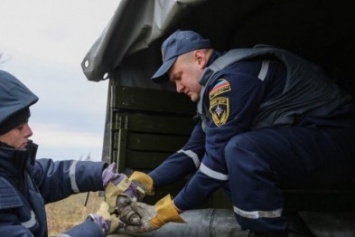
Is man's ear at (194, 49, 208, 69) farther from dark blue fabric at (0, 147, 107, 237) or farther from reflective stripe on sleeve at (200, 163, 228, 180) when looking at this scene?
dark blue fabric at (0, 147, 107, 237)

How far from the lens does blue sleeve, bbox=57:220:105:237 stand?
223 centimetres

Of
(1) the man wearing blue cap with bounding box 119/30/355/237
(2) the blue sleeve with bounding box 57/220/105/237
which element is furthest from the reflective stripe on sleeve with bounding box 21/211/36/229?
(1) the man wearing blue cap with bounding box 119/30/355/237

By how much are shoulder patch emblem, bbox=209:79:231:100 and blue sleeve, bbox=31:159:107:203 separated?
0.71 metres

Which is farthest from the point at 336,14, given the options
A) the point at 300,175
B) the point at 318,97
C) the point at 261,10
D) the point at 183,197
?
the point at 183,197

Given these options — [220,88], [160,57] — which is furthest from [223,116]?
[160,57]

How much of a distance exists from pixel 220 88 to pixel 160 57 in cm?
139

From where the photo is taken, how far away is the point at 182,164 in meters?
3.27

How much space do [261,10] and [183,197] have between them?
200 cm

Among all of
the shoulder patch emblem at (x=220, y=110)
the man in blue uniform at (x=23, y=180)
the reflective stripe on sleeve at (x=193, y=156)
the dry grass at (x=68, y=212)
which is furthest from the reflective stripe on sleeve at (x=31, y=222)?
the dry grass at (x=68, y=212)

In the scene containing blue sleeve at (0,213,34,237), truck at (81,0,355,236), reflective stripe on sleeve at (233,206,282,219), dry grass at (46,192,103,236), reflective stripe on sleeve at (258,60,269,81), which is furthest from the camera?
dry grass at (46,192,103,236)

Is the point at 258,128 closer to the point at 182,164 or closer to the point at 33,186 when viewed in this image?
the point at 182,164

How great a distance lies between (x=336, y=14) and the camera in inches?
168

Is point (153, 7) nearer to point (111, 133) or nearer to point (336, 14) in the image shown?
point (111, 133)

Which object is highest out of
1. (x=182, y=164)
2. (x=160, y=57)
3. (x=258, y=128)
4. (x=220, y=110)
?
(x=160, y=57)
